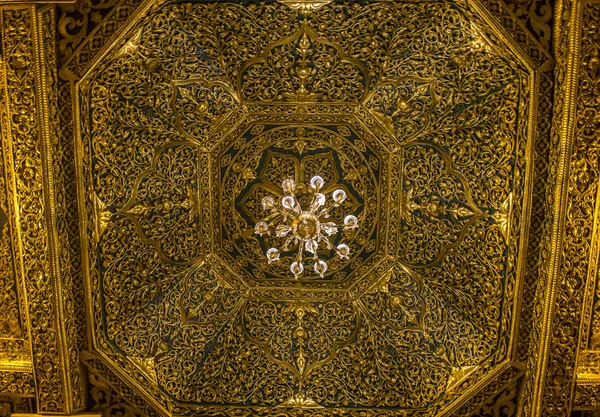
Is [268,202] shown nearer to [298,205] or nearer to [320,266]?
[298,205]

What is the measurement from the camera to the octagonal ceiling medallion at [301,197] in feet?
18.6

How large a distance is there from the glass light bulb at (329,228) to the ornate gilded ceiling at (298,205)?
19 cm

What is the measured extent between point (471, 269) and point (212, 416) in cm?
268

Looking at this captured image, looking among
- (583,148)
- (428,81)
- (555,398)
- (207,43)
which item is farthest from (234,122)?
(555,398)

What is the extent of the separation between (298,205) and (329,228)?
338 millimetres

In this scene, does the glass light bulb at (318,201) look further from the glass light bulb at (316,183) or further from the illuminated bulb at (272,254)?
the illuminated bulb at (272,254)

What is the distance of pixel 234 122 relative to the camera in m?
6.13

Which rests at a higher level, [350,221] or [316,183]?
[316,183]

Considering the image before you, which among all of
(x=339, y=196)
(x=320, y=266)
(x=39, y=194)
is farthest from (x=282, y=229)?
(x=39, y=194)

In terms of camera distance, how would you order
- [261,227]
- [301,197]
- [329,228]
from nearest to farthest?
[261,227] → [329,228] → [301,197]

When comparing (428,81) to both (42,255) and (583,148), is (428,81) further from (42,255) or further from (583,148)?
(42,255)

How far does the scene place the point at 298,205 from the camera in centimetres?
602

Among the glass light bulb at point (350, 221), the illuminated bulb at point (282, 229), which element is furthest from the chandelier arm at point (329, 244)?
the illuminated bulb at point (282, 229)

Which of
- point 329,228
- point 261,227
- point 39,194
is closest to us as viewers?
point 39,194
